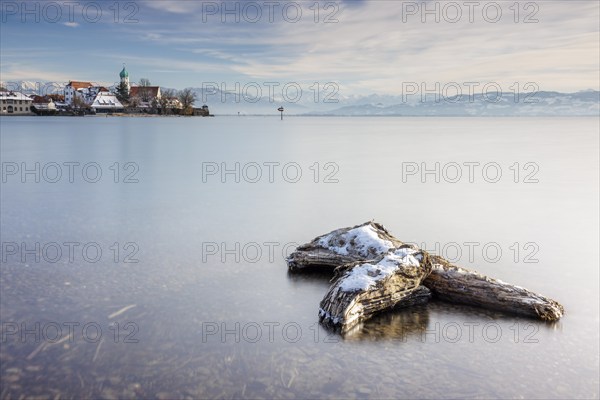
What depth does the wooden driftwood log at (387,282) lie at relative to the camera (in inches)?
310

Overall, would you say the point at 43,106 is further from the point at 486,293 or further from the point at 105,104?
the point at 486,293

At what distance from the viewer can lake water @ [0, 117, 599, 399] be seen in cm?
599

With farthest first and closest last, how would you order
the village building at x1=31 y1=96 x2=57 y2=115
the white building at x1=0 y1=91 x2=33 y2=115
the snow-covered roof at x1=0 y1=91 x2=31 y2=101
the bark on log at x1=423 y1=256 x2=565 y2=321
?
the village building at x1=31 y1=96 x2=57 y2=115, the white building at x1=0 y1=91 x2=33 y2=115, the snow-covered roof at x1=0 y1=91 x2=31 y2=101, the bark on log at x1=423 y1=256 x2=565 y2=321

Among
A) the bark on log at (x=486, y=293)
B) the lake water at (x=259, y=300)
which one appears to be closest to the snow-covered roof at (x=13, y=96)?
the lake water at (x=259, y=300)

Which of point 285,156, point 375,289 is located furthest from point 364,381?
point 285,156

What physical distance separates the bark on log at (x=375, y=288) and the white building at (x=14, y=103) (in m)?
184

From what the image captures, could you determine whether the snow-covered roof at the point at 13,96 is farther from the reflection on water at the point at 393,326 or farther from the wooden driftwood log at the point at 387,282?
the reflection on water at the point at 393,326

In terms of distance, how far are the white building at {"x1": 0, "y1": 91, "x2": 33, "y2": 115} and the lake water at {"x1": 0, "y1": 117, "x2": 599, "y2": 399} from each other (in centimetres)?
16880

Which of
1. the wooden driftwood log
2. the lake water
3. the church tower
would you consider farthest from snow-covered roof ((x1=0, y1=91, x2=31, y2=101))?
the wooden driftwood log

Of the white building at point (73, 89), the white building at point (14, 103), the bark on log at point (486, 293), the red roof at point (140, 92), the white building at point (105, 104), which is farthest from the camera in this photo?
the red roof at point (140, 92)

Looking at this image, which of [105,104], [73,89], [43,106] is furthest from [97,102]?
[73,89]

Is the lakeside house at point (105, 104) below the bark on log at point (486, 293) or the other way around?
the other way around

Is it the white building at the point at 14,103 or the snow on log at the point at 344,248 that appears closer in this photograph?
the snow on log at the point at 344,248

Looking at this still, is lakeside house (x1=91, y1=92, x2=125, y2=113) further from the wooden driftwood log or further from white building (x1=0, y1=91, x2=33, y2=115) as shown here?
the wooden driftwood log
